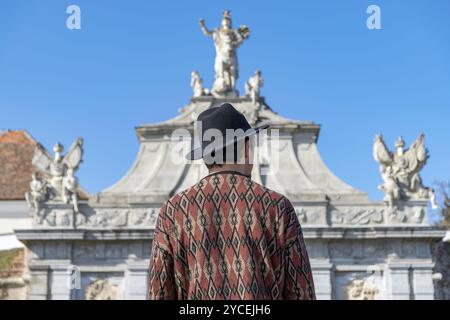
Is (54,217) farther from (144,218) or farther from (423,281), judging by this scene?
(423,281)

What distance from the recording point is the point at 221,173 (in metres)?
3.29

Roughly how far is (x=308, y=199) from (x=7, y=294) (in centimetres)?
709

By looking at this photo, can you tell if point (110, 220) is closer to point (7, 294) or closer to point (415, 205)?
point (7, 294)

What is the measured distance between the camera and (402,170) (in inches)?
757

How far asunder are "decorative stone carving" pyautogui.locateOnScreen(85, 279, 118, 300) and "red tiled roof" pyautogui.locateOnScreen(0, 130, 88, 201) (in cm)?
577

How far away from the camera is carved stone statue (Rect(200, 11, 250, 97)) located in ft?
66.4

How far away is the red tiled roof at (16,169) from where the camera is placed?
80.6ft

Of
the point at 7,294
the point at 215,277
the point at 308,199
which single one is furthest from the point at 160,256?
the point at 7,294

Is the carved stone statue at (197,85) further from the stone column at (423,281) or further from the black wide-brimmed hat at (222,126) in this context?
the black wide-brimmed hat at (222,126)

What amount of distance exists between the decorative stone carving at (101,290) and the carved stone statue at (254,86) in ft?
17.7

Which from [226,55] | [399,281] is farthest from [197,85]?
[399,281]

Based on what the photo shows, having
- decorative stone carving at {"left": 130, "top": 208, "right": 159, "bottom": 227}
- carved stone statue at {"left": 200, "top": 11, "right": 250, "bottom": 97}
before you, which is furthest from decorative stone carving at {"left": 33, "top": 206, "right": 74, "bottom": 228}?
carved stone statue at {"left": 200, "top": 11, "right": 250, "bottom": 97}

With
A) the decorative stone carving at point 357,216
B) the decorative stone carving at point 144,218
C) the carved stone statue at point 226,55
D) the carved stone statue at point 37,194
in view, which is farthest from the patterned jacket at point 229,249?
the carved stone statue at point 226,55
